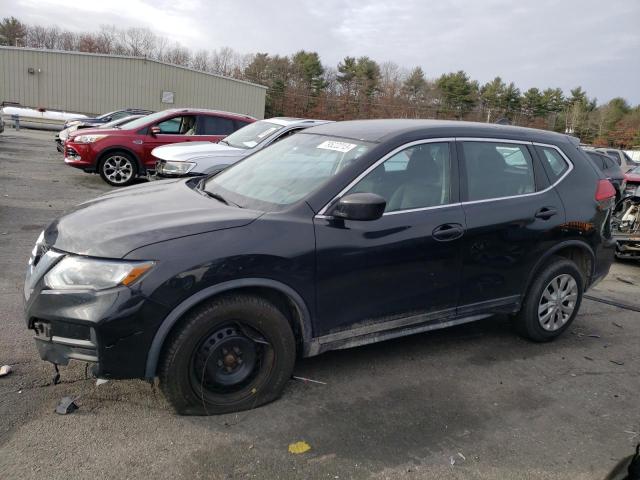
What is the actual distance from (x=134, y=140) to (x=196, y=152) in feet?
8.93

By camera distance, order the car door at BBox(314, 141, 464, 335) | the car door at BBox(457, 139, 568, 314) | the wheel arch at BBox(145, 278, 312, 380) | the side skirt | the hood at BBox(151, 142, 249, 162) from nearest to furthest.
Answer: the wheel arch at BBox(145, 278, 312, 380) < the car door at BBox(314, 141, 464, 335) < the side skirt < the car door at BBox(457, 139, 568, 314) < the hood at BBox(151, 142, 249, 162)

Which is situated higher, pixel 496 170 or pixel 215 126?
pixel 215 126

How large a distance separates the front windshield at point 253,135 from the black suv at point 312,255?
5.02 meters

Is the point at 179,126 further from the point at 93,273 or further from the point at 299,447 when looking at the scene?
the point at 299,447

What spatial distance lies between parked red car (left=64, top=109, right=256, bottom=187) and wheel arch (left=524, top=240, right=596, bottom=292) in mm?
8259

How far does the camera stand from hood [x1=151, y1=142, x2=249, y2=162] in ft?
28.5

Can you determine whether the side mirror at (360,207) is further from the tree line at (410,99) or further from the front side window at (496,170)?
the tree line at (410,99)

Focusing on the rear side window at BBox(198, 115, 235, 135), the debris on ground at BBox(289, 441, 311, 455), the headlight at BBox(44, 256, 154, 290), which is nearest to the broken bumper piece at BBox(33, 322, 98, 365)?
the headlight at BBox(44, 256, 154, 290)

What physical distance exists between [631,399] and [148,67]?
3674 centimetres

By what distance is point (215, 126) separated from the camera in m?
11.3

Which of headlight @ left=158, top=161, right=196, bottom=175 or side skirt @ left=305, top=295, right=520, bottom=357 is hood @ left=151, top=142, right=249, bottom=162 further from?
side skirt @ left=305, top=295, right=520, bottom=357

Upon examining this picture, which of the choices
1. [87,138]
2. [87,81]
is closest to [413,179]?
[87,138]

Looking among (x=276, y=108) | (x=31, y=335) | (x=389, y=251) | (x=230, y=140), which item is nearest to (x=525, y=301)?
(x=389, y=251)

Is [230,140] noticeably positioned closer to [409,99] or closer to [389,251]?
[389,251]
